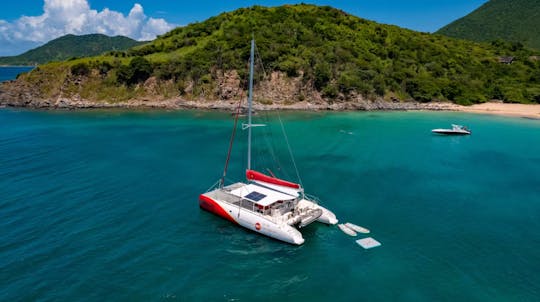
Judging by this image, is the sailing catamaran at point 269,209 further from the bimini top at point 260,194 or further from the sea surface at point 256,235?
the sea surface at point 256,235

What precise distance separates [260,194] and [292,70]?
72.4m

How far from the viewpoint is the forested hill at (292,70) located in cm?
9419

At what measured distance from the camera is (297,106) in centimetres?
8981

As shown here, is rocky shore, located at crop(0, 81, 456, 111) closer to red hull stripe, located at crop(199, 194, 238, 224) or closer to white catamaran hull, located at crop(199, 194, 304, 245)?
red hull stripe, located at crop(199, 194, 238, 224)

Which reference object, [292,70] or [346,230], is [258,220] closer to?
[346,230]

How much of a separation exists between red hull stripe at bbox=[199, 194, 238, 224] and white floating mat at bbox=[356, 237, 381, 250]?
978 cm

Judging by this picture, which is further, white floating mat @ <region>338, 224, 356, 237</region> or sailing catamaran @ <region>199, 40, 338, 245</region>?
white floating mat @ <region>338, 224, 356, 237</region>

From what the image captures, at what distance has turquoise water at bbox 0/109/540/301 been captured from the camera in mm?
19938

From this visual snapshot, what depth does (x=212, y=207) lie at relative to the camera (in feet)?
93.7

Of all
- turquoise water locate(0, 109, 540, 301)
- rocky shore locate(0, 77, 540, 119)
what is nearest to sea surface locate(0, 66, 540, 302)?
turquoise water locate(0, 109, 540, 301)

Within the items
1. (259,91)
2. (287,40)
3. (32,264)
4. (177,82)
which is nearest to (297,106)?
(259,91)

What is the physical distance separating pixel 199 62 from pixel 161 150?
56.7 meters

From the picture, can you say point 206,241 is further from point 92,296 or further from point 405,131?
point 405,131

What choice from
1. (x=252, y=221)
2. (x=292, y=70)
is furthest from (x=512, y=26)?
(x=252, y=221)
